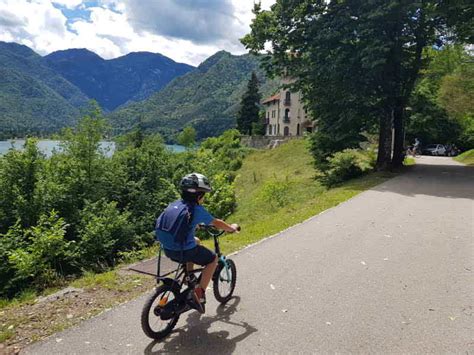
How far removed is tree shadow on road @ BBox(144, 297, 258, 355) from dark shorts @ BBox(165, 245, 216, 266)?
2.41ft

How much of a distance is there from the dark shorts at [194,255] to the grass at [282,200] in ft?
10.5

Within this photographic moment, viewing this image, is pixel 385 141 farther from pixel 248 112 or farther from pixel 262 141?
pixel 248 112

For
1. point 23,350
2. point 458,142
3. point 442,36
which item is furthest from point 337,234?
point 458,142

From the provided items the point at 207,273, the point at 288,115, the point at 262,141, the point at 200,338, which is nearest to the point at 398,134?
the point at 207,273

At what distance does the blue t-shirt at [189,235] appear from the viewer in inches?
173

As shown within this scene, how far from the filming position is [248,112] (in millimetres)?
73250

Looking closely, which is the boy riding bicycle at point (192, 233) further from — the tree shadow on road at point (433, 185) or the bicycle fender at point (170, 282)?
the tree shadow on road at point (433, 185)

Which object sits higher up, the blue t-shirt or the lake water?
the lake water

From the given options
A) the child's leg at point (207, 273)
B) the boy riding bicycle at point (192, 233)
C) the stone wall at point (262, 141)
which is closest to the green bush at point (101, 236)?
the child's leg at point (207, 273)

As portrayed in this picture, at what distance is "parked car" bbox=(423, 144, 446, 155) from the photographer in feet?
153

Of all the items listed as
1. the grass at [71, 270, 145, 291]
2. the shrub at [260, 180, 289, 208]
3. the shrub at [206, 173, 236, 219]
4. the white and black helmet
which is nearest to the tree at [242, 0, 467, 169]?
the shrub at [260, 180, 289, 208]

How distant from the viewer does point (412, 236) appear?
28.7ft

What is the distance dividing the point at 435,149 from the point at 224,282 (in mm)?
48480

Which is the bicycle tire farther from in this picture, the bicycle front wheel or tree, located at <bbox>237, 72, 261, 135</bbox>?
tree, located at <bbox>237, 72, 261, 135</bbox>
